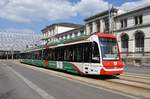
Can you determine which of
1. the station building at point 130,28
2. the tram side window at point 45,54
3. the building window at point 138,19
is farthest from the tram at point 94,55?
the building window at point 138,19

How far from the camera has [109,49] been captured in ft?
54.0

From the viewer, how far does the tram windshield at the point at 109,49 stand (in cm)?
1607

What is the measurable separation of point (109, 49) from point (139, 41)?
33630mm

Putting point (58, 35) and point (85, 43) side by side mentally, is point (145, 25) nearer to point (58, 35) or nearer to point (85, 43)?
point (85, 43)

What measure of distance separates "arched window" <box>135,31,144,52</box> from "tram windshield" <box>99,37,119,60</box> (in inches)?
1268

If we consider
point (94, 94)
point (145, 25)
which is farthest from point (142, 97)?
point (145, 25)

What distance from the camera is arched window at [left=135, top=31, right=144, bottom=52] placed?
4766 cm

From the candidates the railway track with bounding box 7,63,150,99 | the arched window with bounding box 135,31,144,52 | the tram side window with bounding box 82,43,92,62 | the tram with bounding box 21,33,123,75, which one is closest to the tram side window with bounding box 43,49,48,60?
the tram with bounding box 21,33,123,75

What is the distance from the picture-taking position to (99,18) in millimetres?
60469

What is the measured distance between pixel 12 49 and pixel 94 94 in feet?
315

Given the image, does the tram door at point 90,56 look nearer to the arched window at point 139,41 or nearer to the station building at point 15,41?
the arched window at point 139,41

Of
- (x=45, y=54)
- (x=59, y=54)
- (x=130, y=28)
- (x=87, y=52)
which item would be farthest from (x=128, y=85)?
(x=130, y=28)

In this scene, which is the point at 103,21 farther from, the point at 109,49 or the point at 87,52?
the point at 109,49

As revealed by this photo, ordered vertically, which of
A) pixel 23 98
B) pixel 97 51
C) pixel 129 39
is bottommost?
pixel 23 98
